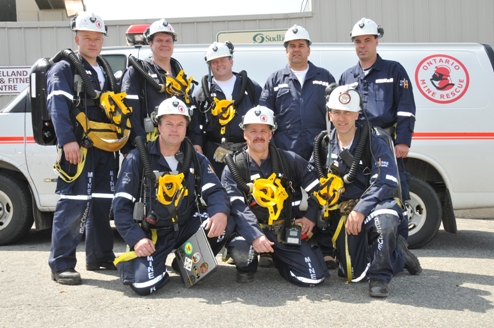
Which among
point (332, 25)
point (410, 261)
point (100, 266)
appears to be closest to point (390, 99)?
point (410, 261)

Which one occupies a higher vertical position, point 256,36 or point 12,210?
point 256,36

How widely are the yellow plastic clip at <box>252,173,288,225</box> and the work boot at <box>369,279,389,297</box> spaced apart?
0.97 metres

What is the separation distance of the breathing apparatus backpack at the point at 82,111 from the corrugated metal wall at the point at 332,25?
6.38m

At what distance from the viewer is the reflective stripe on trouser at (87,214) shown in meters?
5.14

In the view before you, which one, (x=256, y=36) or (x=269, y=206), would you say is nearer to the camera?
(x=269, y=206)

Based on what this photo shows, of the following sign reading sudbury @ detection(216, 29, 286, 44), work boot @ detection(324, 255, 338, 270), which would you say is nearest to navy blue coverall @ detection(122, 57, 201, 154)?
work boot @ detection(324, 255, 338, 270)

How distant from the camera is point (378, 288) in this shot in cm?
463

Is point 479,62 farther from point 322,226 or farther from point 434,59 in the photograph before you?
point 322,226

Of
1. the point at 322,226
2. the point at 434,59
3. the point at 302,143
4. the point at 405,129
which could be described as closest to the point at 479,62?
the point at 434,59

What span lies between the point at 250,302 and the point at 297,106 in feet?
6.96

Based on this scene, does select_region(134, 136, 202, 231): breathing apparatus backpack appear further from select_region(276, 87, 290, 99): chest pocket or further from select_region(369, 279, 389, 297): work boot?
select_region(369, 279, 389, 297): work boot

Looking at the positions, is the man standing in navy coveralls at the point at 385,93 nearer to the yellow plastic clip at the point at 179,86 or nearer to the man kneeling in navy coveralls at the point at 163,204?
the yellow plastic clip at the point at 179,86

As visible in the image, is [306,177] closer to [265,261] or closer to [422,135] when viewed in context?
[265,261]

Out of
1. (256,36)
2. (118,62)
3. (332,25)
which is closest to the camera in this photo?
(118,62)
